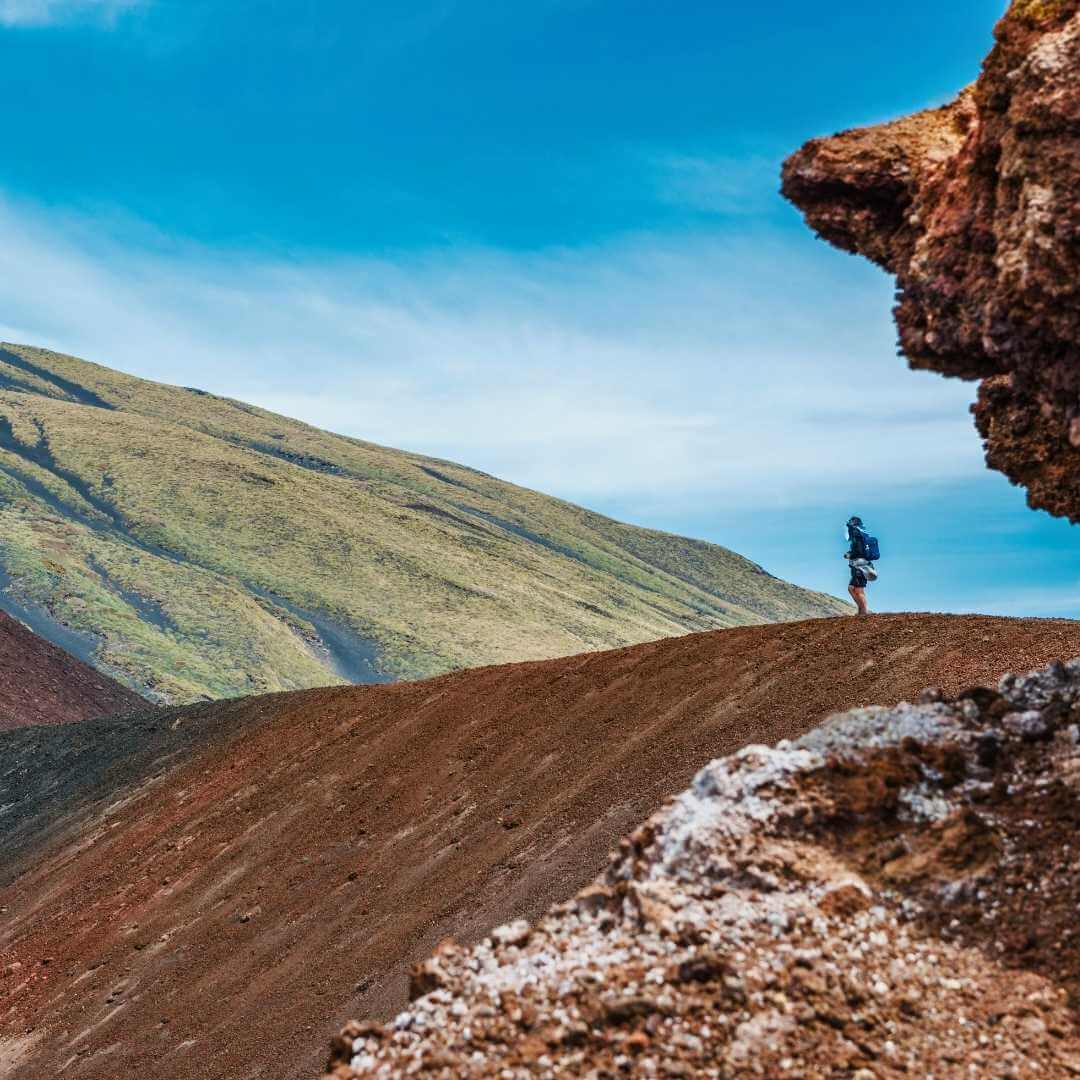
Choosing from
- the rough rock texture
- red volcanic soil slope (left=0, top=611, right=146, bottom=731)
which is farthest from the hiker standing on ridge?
red volcanic soil slope (left=0, top=611, right=146, bottom=731)

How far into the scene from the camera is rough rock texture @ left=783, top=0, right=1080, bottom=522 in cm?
723

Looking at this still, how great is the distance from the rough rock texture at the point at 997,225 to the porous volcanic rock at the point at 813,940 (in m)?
2.28

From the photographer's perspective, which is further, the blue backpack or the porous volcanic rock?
the blue backpack

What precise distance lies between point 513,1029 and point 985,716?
436cm

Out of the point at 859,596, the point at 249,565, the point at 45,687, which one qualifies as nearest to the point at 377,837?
the point at 859,596

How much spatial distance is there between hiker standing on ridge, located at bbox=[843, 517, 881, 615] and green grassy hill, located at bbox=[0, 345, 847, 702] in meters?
66.5

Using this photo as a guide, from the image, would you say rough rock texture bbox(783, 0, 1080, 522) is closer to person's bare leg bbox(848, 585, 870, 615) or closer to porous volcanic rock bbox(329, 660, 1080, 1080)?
porous volcanic rock bbox(329, 660, 1080, 1080)

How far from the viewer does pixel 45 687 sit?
58156 mm

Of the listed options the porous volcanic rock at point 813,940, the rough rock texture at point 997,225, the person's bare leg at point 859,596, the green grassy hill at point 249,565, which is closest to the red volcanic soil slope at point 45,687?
the green grassy hill at point 249,565

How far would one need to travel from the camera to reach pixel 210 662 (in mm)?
89812

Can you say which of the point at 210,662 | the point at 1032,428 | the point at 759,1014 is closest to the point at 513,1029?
the point at 759,1014

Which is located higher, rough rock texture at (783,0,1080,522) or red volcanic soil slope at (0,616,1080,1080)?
rough rock texture at (783,0,1080,522)

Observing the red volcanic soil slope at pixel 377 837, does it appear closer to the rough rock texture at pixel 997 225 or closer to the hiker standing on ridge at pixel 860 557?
the hiker standing on ridge at pixel 860 557

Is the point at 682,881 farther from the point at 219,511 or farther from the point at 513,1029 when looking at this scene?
the point at 219,511
